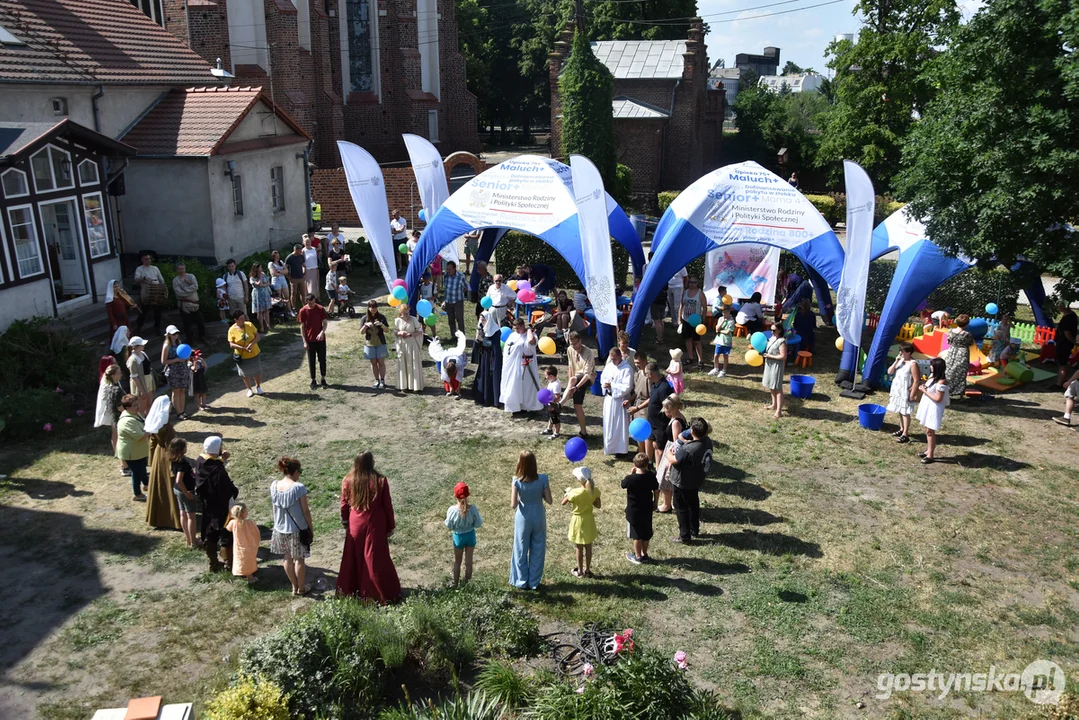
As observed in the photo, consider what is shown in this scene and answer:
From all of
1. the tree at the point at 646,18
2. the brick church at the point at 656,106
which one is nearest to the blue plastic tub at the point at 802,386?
the brick church at the point at 656,106

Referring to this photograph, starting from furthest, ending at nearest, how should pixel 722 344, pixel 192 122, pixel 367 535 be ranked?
pixel 192 122 → pixel 722 344 → pixel 367 535

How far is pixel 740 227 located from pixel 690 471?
22.7 feet

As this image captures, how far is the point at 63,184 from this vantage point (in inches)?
619

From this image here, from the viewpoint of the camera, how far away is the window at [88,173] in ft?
53.3

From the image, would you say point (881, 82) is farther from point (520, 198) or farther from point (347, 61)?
point (347, 61)

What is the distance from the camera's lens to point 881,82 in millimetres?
29125

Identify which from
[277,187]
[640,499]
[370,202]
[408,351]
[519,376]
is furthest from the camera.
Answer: [277,187]

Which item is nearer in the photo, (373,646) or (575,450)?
(373,646)

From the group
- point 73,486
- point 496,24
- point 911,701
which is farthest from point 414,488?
point 496,24

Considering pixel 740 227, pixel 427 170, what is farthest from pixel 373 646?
pixel 427 170

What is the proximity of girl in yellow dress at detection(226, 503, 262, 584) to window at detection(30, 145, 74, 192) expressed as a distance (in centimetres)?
993

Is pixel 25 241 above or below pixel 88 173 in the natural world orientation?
below

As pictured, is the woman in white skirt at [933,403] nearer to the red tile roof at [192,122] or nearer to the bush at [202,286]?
the bush at [202,286]

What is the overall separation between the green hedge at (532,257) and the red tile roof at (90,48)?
8951 millimetres
